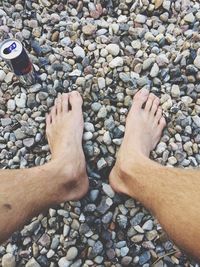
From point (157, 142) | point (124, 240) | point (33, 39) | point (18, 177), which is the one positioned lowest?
point (124, 240)

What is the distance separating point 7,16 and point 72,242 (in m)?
1.21

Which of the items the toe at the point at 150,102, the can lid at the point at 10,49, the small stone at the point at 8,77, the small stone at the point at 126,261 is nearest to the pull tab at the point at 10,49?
the can lid at the point at 10,49

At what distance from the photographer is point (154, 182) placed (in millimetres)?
2012

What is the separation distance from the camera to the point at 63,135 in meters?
2.33

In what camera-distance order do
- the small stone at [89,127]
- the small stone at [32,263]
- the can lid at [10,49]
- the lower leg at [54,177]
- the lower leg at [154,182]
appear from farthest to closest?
1. the small stone at [89,127]
2. the can lid at [10,49]
3. the small stone at [32,263]
4. the lower leg at [54,177]
5. the lower leg at [154,182]

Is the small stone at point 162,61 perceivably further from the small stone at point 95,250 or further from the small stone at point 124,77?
the small stone at point 95,250

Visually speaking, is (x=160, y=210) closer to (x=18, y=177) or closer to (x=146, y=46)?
(x=18, y=177)

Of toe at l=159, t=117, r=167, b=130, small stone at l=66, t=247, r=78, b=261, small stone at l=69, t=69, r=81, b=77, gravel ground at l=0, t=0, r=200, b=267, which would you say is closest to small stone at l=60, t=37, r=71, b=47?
gravel ground at l=0, t=0, r=200, b=267

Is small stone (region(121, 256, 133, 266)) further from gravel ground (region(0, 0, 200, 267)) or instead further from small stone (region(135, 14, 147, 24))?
small stone (region(135, 14, 147, 24))

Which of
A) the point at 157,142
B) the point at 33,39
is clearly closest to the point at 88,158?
the point at 157,142

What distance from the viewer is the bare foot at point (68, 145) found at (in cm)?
216

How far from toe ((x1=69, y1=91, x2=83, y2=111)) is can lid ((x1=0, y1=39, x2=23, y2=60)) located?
0.33 meters

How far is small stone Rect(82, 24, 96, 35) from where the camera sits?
252 centimetres

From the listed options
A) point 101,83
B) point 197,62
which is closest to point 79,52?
point 101,83
